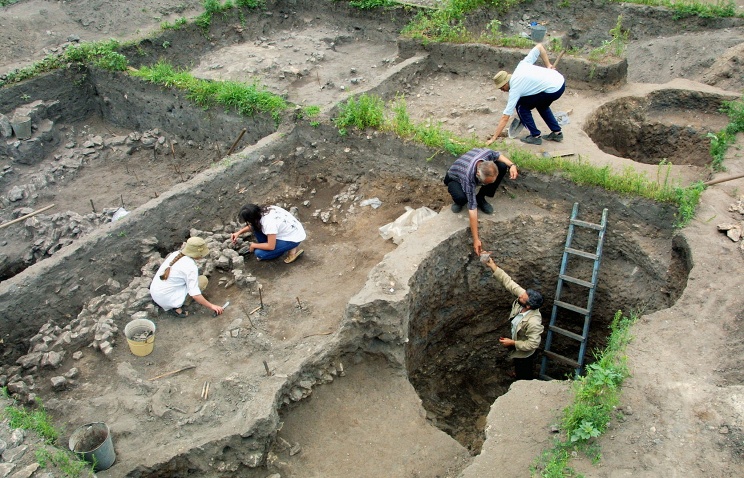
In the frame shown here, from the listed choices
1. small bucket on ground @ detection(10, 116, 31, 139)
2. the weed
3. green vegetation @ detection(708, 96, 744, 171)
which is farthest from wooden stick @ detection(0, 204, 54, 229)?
green vegetation @ detection(708, 96, 744, 171)

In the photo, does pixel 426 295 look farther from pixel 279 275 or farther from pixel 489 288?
pixel 279 275

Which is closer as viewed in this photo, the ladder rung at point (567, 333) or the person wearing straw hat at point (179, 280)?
the person wearing straw hat at point (179, 280)

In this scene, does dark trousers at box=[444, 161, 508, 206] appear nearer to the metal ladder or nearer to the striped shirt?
the striped shirt

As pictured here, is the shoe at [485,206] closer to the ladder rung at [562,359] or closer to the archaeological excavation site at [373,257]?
the archaeological excavation site at [373,257]

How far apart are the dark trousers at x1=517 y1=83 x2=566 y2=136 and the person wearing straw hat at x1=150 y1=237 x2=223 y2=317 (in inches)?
153

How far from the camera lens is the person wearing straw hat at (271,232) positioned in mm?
5840

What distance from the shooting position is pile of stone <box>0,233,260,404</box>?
4930 mm

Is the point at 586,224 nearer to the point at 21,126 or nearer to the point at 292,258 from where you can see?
the point at 292,258

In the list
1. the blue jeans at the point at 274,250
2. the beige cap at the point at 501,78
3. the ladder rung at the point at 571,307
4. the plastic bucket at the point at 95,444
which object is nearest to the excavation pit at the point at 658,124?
the beige cap at the point at 501,78

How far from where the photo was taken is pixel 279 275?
6207 millimetres

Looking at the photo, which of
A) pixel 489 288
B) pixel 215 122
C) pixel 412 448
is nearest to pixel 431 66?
pixel 215 122

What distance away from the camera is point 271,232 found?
19.4 feet

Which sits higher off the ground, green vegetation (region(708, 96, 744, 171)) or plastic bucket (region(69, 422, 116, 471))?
green vegetation (region(708, 96, 744, 171))

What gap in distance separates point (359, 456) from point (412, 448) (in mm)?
444
